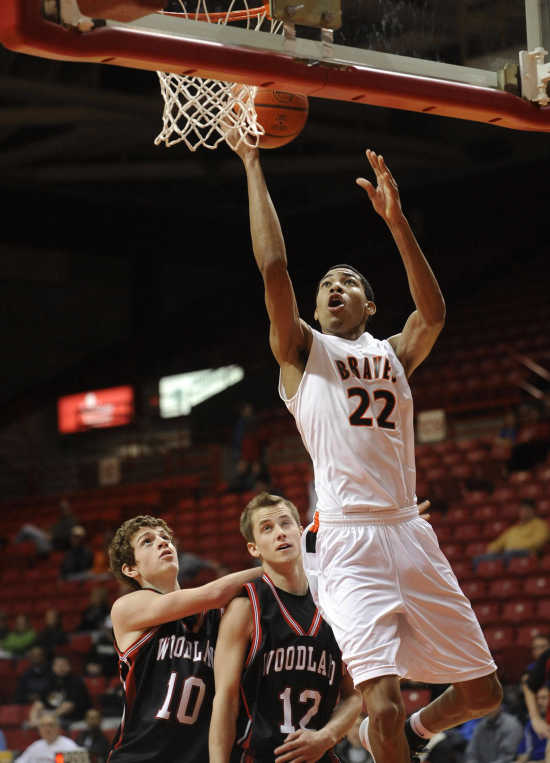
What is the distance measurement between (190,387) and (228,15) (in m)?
17.0

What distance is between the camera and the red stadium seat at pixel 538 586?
10.5 metres

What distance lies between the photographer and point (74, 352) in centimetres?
2241

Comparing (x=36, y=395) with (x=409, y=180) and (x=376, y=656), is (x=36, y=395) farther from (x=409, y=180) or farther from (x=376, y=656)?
(x=376, y=656)

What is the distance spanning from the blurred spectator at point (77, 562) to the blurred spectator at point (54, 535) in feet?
2.14

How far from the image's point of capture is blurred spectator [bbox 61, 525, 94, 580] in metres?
15.1

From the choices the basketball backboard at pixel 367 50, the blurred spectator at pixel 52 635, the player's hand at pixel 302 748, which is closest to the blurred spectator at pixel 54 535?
the blurred spectator at pixel 52 635

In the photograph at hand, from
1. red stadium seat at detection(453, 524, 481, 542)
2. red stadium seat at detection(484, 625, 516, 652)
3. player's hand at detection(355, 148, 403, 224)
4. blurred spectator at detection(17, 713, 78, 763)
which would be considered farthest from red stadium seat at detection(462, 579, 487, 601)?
player's hand at detection(355, 148, 403, 224)

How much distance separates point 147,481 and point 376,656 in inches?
584

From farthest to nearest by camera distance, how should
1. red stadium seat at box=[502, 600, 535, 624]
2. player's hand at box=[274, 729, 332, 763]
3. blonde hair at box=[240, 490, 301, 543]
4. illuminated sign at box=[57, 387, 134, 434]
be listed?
illuminated sign at box=[57, 387, 134, 434]
red stadium seat at box=[502, 600, 535, 624]
blonde hair at box=[240, 490, 301, 543]
player's hand at box=[274, 729, 332, 763]

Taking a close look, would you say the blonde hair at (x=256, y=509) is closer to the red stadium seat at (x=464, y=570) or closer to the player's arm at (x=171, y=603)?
the player's arm at (x=171, y=603)

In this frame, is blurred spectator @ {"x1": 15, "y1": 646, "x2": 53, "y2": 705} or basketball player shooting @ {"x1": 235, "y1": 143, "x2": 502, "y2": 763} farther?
blurred spectator @ {"x1": 15, "y1": 646, "x2": 53, "y2": 705}

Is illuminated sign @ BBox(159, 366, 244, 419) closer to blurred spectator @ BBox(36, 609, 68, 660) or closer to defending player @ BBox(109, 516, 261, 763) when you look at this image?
blurred spectator @ BBox(36, 609, 68, 660)

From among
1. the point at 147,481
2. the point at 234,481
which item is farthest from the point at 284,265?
the point at 147,481

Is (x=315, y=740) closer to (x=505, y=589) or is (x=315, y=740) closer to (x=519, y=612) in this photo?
(x=519, y=612)
